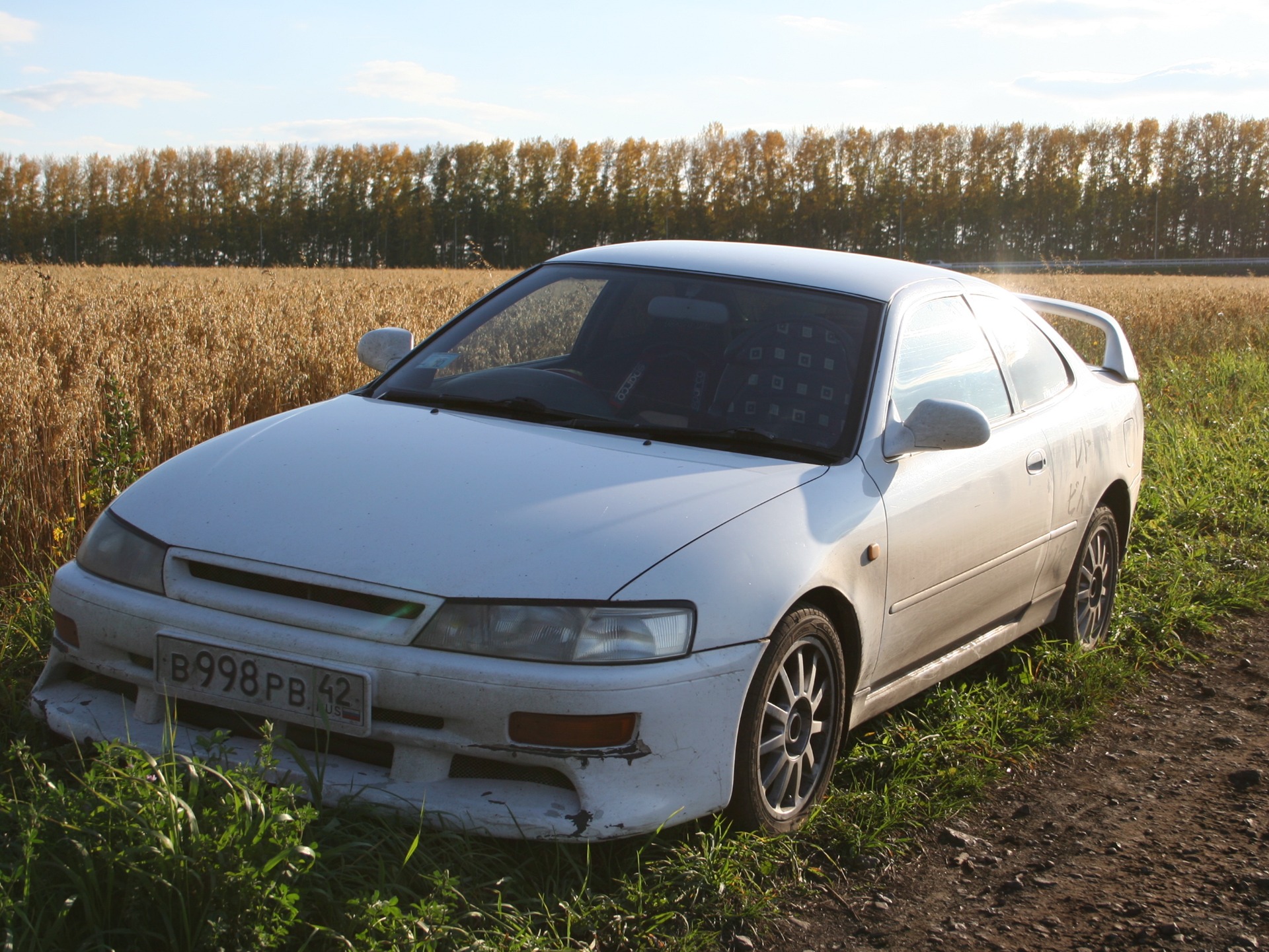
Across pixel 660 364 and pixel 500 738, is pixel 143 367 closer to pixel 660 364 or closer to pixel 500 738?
pixel 660 364

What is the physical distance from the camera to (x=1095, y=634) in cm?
523

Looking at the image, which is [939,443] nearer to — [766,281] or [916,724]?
[766,281]

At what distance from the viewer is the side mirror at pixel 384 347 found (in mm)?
4453

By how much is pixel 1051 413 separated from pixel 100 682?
3.40 meters

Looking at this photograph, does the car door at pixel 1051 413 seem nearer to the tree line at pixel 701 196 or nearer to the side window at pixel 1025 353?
the side window at pixel 1025 353

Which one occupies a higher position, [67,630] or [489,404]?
[489,404]

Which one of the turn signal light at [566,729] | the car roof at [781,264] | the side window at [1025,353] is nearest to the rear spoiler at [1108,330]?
the side window at [1025,353]

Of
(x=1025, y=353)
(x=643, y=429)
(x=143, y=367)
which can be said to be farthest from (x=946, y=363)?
(x=143, y=367)

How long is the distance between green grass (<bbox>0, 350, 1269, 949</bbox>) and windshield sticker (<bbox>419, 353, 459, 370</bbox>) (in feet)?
5.05

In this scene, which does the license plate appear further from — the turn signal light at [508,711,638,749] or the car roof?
the car roof

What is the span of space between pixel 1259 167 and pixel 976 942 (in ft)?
390

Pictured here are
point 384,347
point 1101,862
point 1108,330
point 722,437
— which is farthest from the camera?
point 1108,330

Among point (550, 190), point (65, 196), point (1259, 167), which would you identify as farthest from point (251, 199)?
point (1259, 167)

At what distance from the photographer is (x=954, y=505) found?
379 centimetres
